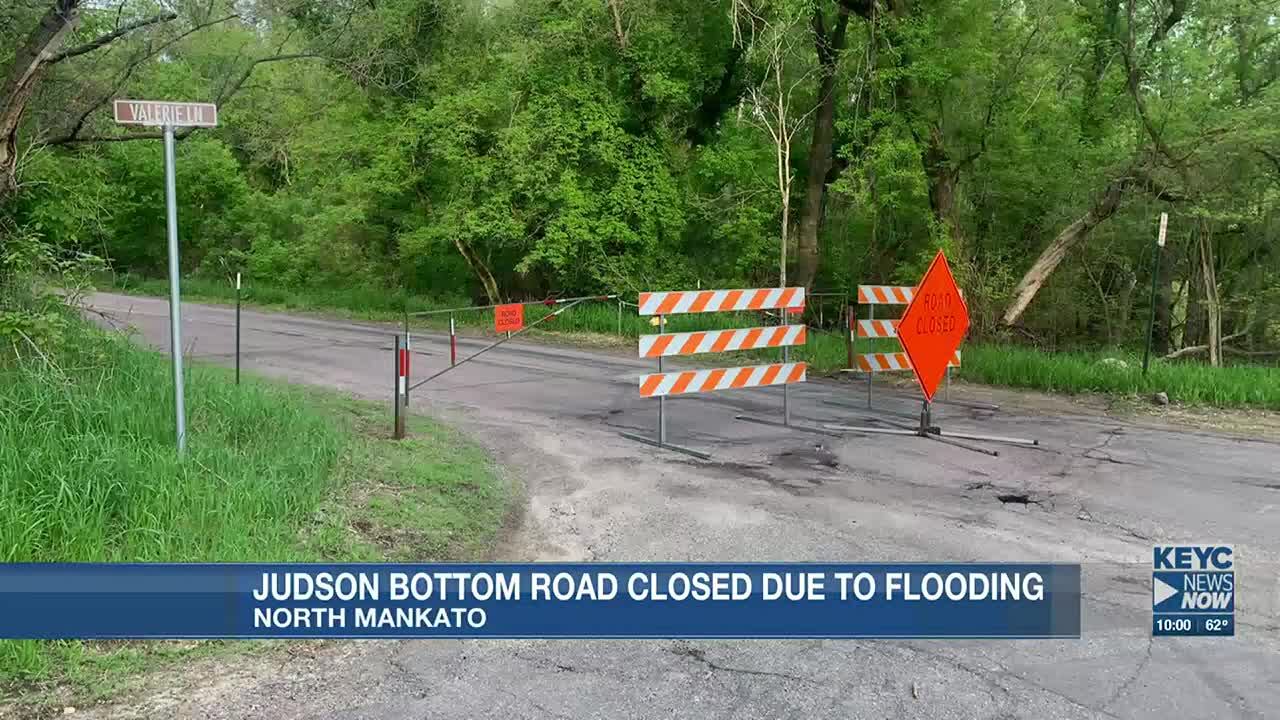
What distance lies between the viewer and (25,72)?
27.1 feet

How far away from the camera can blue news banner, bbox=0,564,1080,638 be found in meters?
4.67

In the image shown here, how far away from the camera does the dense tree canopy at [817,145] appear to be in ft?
61.4

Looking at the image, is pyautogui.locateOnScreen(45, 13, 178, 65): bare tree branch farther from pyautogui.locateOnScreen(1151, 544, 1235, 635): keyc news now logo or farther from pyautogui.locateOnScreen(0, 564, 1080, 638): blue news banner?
pyautogui.locateOnScreen(1151, 544, 1235, 635): keyc news now logo

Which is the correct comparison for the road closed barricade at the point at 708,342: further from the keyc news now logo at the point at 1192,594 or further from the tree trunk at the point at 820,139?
the tree trunk at the point at 820,139

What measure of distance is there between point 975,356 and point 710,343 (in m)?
7.44

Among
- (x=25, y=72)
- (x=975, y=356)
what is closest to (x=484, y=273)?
(x=975, y=356)

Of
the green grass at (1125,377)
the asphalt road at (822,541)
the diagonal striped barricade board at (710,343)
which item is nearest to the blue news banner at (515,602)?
the asphalt road at (822,541)

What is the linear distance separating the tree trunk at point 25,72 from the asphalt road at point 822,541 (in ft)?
17.0

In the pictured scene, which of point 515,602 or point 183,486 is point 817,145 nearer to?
point 183,486

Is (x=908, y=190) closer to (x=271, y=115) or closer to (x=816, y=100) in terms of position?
(x=816, y=100)

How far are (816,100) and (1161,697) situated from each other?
781 inches

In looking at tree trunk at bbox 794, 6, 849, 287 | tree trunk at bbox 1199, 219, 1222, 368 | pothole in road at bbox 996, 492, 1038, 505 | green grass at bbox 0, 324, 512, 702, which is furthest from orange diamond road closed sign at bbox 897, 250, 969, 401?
tree trunk at bbox 1199, 219, 1222, 368

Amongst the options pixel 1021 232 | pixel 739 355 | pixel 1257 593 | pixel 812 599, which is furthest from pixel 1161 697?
pixel 1021 232

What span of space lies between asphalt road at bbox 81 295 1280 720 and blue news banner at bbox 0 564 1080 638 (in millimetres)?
171
